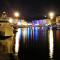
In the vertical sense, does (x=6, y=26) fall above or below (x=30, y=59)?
above

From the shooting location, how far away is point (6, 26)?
111ft

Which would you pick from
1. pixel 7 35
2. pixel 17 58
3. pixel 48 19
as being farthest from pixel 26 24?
pixel 17 58

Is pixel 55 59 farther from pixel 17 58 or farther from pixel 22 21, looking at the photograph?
pixel 22 21

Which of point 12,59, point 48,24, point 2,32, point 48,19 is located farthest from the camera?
point 48,19

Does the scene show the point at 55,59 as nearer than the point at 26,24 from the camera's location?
Yes

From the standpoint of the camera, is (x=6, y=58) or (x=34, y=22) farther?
(x=34, y=22)

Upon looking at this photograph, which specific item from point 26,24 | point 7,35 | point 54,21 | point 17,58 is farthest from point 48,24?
point 17,58

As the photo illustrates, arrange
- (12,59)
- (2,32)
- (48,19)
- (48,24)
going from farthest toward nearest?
(48,19), (48,24), (2,32), (12,59)

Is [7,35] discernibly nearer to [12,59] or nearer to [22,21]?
[12,59]

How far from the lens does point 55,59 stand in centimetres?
1747

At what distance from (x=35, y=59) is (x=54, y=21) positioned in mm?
105428

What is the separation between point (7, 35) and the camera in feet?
112

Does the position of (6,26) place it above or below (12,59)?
above

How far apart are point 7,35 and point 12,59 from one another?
A: 56.1 feet
